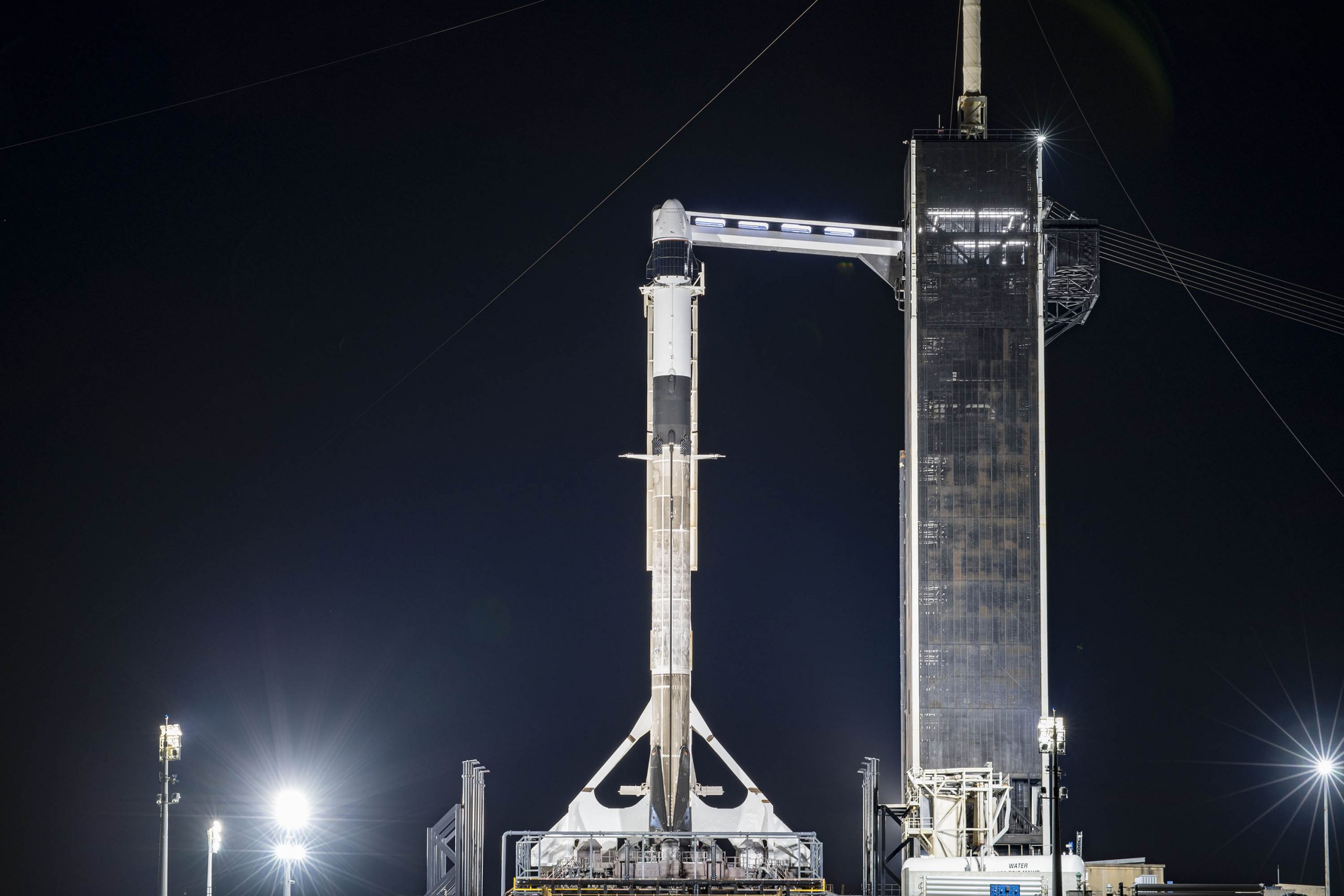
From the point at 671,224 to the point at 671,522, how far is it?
9.10 metres

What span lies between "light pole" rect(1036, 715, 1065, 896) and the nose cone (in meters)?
21.3

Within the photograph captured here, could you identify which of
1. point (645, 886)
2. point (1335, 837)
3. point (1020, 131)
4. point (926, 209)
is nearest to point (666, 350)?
point (926, 209)

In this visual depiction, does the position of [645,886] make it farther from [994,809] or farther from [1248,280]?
[1248,280]

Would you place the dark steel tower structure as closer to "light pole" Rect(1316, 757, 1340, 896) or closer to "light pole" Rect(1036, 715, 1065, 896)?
"light pole" Rect(1316, 757, 1340, 896)

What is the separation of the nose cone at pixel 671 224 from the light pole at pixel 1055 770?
2132cm

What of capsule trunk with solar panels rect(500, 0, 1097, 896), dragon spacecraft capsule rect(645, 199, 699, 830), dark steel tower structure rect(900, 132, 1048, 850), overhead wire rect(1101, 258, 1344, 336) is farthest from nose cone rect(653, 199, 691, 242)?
overhead wire rect(1101, 258, 1344, 336)

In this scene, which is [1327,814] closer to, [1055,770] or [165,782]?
[1055,770]

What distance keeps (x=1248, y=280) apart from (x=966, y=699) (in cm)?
2029

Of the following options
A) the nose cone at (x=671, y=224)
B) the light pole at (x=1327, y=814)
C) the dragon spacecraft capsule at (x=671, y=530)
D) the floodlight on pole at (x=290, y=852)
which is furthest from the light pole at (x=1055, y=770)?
the nose cone at (x=671, y=224)

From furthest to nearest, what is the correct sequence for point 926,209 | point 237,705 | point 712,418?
1. point 712,418
2. point 237,705
3. point 926,209

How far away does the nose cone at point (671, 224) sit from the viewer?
45188mm

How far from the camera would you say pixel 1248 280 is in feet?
170

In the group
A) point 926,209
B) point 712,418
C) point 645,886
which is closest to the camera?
point 645,886

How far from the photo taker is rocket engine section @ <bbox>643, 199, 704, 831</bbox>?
4362cm
